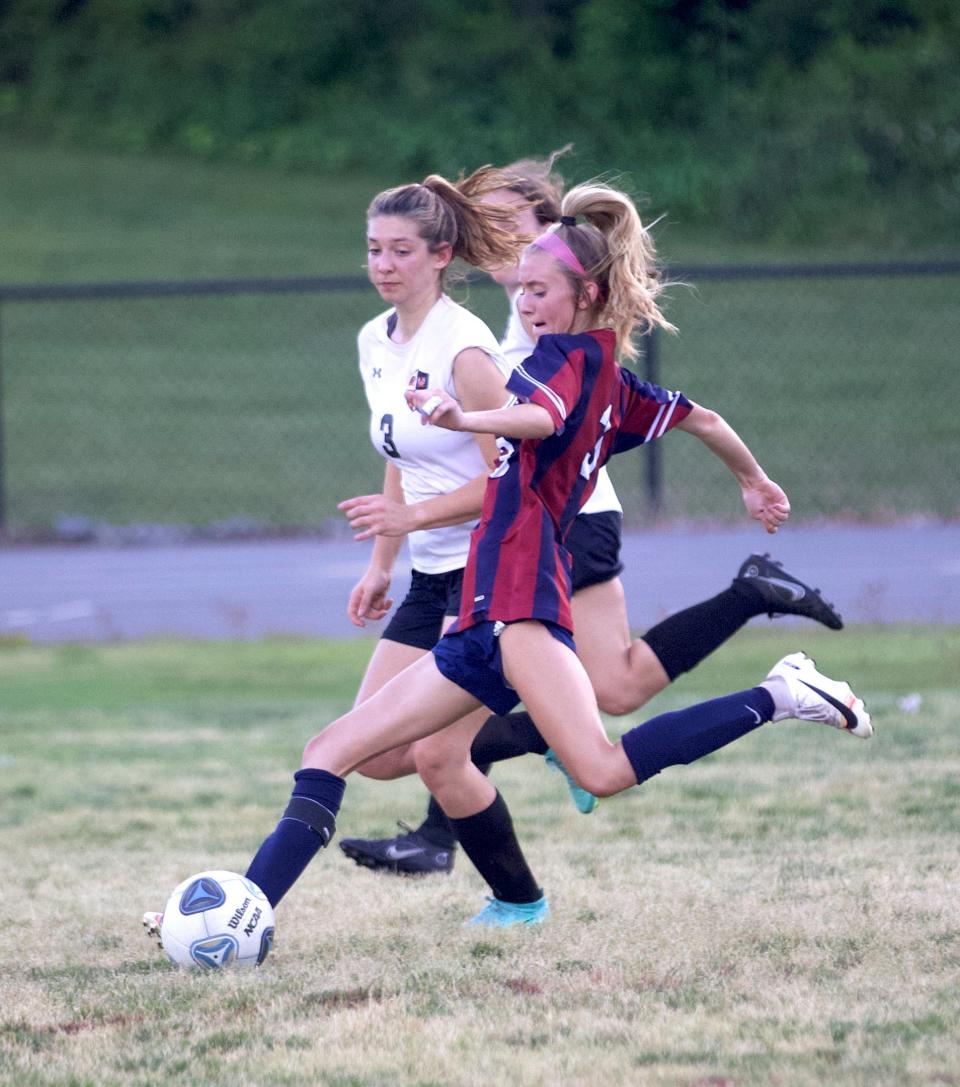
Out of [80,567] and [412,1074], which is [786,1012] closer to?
[412,1074]

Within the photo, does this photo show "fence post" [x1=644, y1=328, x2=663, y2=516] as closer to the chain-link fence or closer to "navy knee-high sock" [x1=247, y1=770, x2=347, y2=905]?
the chain-link fence

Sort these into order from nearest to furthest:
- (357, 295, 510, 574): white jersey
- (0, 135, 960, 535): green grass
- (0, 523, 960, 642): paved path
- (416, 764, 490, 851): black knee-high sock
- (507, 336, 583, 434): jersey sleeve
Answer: (507, 336, 583, 434): jersey sleeve
(357, 295, 510, 574): white jersey
(416, 764, 490, 851): black knee-high sock
(0, 523, 960, 642): paved path
(0, 135, 960, 535): green grass

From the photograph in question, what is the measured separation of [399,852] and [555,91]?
2752 centimetres

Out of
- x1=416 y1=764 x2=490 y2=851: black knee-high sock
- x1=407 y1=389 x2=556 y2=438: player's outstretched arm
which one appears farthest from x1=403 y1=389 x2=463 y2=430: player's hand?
x1=416 y1=764 x2=490 y2=851: black knee-high sock

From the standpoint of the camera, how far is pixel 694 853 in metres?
5.23

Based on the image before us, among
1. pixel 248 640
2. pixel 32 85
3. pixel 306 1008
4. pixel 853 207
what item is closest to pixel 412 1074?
pixel 306 1008

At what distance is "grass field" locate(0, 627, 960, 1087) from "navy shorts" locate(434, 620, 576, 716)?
1.98 ft

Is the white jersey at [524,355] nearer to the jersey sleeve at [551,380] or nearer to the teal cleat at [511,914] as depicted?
the jersey sleeve at [551,380]

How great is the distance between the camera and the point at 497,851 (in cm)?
445

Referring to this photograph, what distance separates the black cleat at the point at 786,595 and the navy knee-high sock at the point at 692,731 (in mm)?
711

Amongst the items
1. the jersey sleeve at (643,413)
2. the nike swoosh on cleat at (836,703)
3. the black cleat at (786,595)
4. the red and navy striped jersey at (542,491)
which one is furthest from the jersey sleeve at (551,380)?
the black cleat at (786,595)

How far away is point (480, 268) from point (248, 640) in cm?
686

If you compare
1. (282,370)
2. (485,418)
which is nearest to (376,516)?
(485,418)

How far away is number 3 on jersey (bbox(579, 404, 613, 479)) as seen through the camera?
4.15 metres
